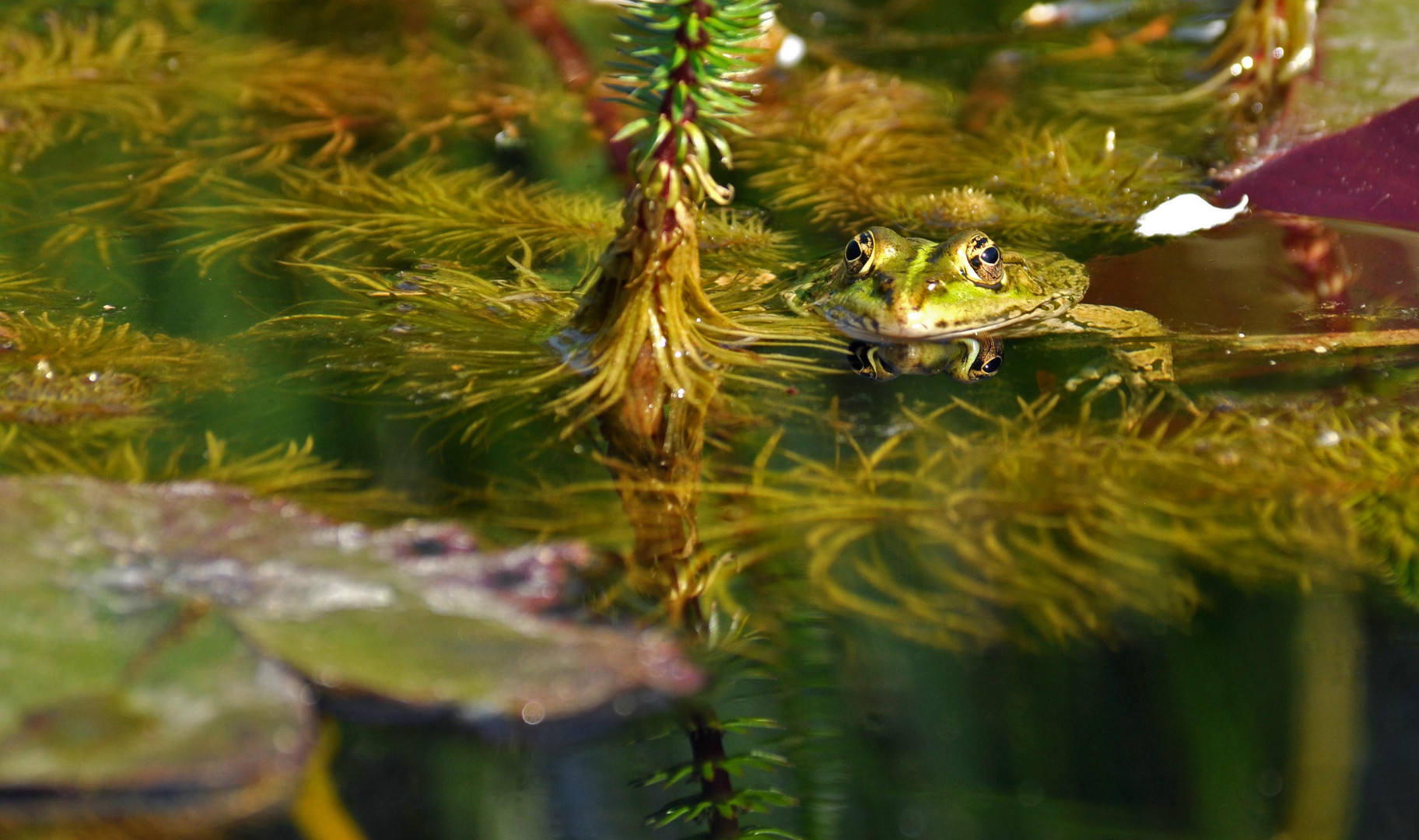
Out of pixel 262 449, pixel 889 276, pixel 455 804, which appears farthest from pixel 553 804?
pixel 889 276

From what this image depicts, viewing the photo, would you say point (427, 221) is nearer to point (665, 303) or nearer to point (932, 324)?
point (665, 303)

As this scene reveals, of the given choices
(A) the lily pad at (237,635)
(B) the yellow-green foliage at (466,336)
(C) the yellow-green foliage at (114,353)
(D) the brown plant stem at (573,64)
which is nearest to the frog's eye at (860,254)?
(B) the yellow-green foliage at (466,336)

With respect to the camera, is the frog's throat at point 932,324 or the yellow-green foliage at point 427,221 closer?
the frog's throat at point 932,324

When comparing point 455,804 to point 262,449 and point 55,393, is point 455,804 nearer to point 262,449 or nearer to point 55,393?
point 262,449

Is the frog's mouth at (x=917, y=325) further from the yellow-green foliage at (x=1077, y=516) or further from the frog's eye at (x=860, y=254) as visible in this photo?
Answer: the yellow-green foliage at (x=1077, y=516)

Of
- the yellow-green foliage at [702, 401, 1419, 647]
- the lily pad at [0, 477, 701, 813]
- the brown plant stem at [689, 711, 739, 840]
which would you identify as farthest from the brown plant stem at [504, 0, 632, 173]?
the brown plant stem at [689, 711, 739, 840]

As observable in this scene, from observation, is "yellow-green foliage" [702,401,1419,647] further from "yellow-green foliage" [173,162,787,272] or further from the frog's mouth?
"yellow-green foliage" [173,162,787,272]

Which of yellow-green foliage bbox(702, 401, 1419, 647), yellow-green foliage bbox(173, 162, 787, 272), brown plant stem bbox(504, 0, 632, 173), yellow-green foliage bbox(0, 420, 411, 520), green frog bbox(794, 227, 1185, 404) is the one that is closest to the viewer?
yellow-green foliage bbox(702, 401, 1419, 647)

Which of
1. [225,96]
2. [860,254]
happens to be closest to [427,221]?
[860,254]
